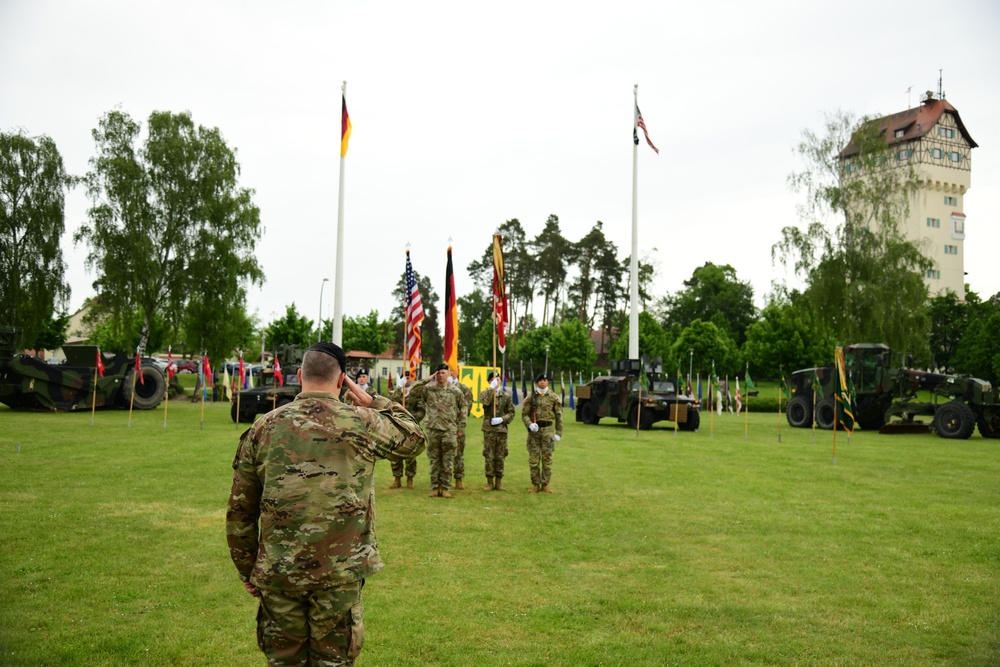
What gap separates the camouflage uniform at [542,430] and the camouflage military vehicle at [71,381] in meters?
16.3

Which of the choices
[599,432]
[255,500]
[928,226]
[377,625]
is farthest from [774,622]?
[928,226]

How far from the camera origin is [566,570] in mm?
7352

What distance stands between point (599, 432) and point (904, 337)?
2026 cm

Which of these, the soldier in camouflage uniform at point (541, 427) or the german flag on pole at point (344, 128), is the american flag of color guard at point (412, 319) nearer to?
the soldier in camouflage uniform at point (541, 427)

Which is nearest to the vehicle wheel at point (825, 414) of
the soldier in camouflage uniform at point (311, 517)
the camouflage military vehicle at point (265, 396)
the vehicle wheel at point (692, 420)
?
the vehicle wheel at point (692, 420)

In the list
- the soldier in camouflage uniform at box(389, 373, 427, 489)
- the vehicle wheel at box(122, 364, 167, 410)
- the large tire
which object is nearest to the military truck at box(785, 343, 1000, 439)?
the large tire

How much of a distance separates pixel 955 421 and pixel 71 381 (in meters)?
27.2

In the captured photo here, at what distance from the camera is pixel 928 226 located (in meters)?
63.6

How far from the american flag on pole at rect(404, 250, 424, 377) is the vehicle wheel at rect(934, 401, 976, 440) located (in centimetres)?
1751

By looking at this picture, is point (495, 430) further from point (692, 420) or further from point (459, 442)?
point (692, 420)

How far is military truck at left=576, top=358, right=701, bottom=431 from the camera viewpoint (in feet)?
81.9

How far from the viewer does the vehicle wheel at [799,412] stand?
28672 millimetres

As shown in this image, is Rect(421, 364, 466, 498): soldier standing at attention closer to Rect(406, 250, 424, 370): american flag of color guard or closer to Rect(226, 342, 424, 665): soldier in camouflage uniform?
Rect(406, 250, 424, 370): american flag of color guard

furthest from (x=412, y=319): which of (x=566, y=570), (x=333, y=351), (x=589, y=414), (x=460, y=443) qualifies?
(x=589, y=414)
